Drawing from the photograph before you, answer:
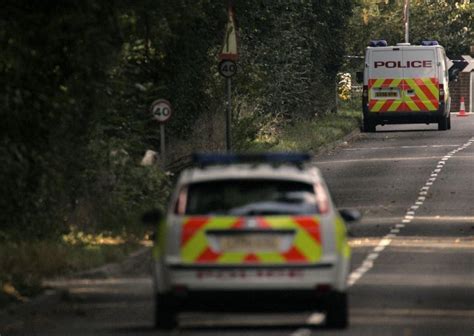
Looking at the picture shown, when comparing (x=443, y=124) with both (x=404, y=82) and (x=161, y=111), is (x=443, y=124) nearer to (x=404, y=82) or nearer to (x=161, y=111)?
(x=404, y=82)

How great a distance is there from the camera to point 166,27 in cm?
2938

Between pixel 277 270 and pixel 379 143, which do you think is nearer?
pixel 277 270

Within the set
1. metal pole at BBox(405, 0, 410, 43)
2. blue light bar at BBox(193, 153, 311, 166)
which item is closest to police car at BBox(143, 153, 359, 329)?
blue light bar at BBox(193, 153, 311, 166)

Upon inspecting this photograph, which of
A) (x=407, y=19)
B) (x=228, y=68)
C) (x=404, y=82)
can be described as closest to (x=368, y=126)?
(x=404, y=82)

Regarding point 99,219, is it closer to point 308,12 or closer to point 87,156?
point 87,156

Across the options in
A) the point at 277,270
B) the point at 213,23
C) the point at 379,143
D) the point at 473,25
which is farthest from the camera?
the point at 473,25

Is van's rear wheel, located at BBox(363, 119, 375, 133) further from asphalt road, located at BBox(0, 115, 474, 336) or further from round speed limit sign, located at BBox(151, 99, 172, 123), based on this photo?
round speed limit sign, located at BBox(151, 99, 172, 123)

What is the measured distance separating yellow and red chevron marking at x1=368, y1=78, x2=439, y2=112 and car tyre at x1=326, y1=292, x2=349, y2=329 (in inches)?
1528

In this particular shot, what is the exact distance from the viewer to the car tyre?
52.5 feet

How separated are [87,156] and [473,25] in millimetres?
66309

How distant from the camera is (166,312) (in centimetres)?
1605

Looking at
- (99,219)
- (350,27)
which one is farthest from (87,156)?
(350,27)

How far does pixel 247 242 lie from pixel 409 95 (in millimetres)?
40149

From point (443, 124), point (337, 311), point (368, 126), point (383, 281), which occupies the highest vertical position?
point (337, 311)
